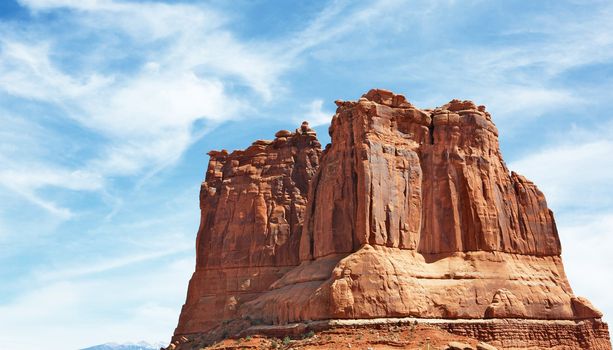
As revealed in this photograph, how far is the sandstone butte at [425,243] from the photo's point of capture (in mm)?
53406

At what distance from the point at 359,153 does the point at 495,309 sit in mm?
13507

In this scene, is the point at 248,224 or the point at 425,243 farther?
the point at 248,224

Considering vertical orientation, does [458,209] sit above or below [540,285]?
above

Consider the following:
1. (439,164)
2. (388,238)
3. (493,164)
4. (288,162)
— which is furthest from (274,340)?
(288,162)

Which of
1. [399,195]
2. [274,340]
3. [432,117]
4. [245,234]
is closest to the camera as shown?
[274,340]

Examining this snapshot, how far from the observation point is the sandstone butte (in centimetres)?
5341

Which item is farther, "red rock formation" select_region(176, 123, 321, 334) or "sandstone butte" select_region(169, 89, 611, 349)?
"red rock formation" select_region(176, 123, 321, 334)

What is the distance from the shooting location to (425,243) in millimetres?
58688

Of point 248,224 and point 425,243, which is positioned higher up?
point 248,224

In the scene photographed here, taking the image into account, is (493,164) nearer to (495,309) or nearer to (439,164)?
(439,164)

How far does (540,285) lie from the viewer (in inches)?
2347

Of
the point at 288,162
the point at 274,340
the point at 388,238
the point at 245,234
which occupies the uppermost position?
the point at 288,162

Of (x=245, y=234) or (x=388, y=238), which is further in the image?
(x=245, y=234)

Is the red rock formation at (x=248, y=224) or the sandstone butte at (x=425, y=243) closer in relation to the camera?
the sandstone butte at (x=425, y=243)
